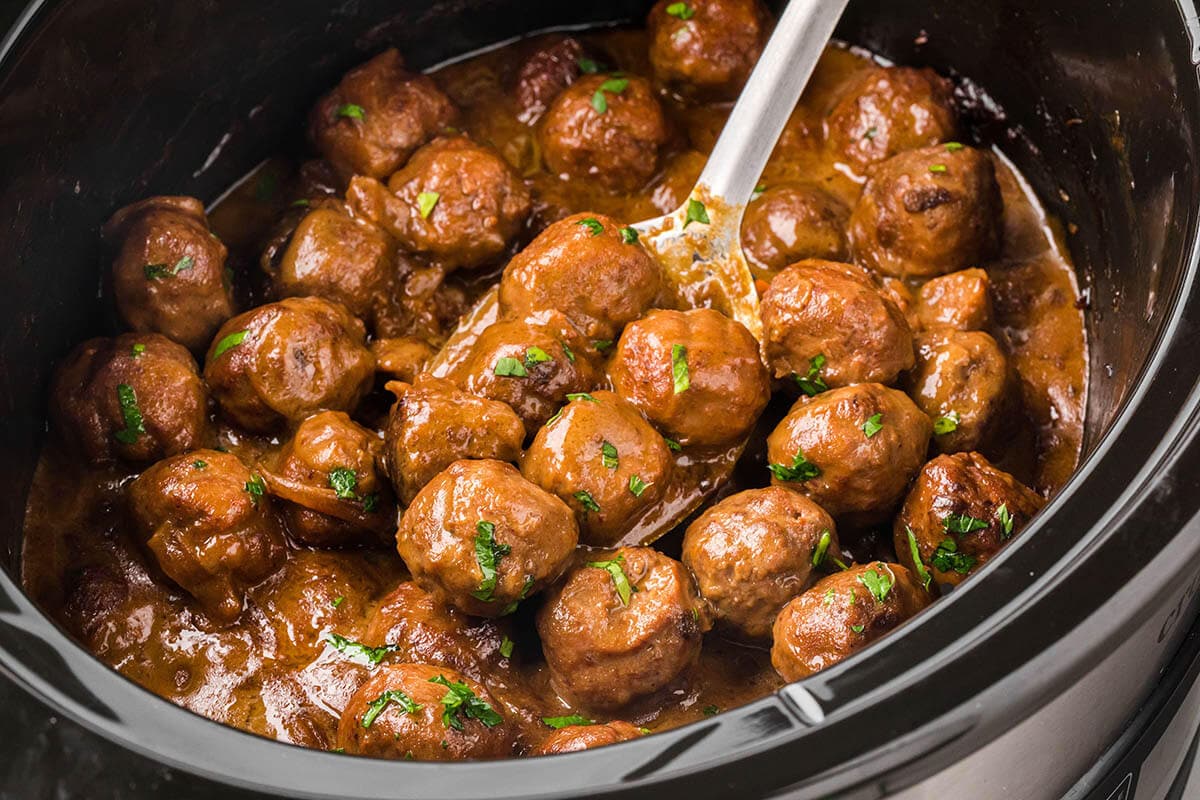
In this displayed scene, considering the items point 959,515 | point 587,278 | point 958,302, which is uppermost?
point 587,278

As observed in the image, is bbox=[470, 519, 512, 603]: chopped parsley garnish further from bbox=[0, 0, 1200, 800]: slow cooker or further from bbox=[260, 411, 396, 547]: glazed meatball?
bbox=[0, 0, 1200, 800]: slow cooker

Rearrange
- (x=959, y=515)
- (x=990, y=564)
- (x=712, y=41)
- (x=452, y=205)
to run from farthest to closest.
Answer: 1. (x=712, y=41)
2. (x=452, y=205)
3. (x=959, y=515)
4. (x=990, y=564)

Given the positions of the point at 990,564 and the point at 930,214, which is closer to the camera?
the point at 990,564

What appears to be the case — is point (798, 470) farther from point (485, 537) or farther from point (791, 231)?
point (791, 231)

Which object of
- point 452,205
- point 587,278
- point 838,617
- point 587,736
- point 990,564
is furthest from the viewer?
point 452,205

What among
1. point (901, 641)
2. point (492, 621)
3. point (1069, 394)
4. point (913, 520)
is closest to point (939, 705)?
point (901, 641)

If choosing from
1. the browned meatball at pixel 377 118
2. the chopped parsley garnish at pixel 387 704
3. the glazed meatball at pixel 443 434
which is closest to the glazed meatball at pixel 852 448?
the glazed meatball at pixel 443 434

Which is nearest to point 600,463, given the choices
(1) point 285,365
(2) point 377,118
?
(1) point 285,365
